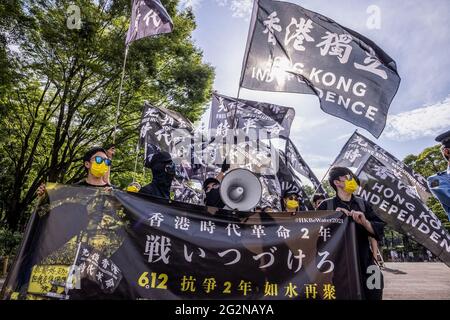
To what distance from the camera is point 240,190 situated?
396cm

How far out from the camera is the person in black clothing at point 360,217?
11.3 feet

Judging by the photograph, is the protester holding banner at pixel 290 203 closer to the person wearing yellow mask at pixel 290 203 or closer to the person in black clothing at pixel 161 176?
the person wearing yellow mask at pixel 290 203

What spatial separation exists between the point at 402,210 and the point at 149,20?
21.3ft

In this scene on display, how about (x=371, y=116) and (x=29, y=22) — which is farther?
(x=29, y=22)

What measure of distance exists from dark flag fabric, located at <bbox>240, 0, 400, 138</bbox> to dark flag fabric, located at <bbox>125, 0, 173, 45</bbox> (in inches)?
87.9

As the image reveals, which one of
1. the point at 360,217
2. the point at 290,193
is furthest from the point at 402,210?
the point at 360,217

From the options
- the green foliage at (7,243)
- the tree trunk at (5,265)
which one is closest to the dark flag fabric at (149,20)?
the green foliage at (7,243)

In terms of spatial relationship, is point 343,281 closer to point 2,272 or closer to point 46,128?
point 2,272

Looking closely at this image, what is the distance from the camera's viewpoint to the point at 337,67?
480 cm

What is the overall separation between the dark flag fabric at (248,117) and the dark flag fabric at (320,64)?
10.5 feet

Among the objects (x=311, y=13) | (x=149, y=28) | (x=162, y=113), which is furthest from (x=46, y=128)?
(x=311, y=13)

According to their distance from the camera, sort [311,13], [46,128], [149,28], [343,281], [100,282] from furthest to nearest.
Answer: [46,128]
[149,28]
[311,13]
[343,281]
[100,282]

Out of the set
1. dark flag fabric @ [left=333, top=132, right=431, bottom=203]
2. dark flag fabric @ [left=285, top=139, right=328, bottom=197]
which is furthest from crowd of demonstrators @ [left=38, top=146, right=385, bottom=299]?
dark flag fabric @ [left=285, top=139, right=328, bottom=197]
